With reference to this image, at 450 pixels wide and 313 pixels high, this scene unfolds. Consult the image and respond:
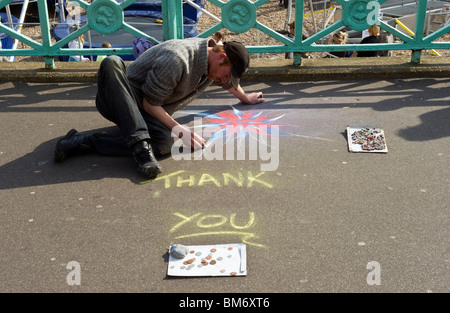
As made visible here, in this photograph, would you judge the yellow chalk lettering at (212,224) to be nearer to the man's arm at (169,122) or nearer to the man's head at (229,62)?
the man's arm at (169,122)

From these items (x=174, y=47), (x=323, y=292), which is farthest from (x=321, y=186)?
(x=174, y=47)

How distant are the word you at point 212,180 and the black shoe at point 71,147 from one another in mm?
714

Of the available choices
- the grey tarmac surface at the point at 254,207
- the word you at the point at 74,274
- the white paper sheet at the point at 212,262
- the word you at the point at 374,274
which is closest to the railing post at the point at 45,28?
the grey tarmac surface at the point at 254,207

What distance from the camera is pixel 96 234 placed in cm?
340

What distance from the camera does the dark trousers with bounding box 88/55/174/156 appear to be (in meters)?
4.23

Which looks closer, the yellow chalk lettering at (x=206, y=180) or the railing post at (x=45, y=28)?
the yellow chalk lettering at (x=206, y=180)

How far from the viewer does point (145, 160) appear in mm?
4145

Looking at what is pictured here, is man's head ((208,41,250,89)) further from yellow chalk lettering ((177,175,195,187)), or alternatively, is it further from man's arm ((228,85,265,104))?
man's arm ((228,85,265,104))

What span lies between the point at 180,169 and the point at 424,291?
201 centimetres

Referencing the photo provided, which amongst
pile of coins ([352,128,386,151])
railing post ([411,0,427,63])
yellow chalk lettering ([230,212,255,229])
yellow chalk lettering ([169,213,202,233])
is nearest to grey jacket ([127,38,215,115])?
yellow chalk lettering ([169,213,202,233])

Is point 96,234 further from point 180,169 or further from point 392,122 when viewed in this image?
point 392,122

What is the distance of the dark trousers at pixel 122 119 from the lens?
13.9ft

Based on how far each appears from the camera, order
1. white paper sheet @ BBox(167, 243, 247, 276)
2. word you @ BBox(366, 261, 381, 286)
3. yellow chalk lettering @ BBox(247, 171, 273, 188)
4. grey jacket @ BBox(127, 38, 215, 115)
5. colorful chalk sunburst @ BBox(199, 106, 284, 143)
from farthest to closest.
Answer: colorful chalk sunburst @ BBox(199, 106, 284, 143), grey jacket @ BBox(127, 38, 215, 115), yellow chalk lettering @ BBox(247, 171, 273, 188), white paper sheet @ BBox(167, 243, 247, 276), word you @ BBox(366, 261, 381, 286)

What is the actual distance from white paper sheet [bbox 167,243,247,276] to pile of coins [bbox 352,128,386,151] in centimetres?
174
